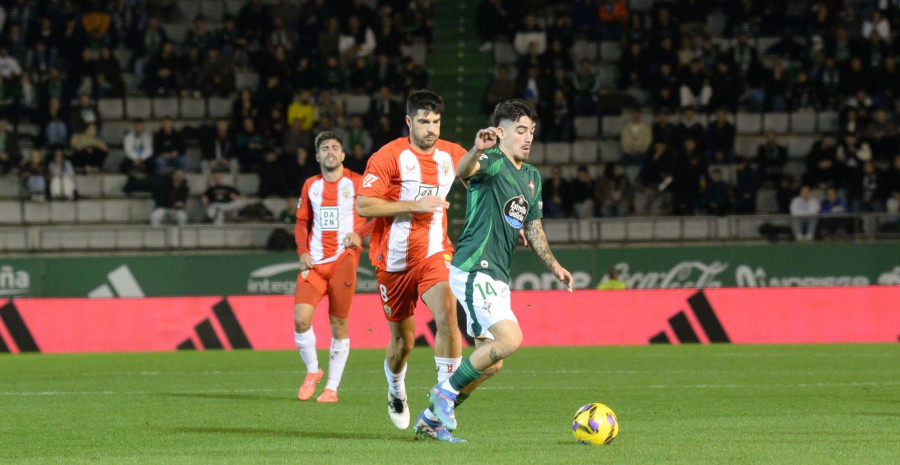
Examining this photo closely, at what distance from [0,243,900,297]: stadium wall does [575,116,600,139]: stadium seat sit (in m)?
4.61

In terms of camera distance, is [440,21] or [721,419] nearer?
[721,419]

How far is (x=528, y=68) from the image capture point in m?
26.1

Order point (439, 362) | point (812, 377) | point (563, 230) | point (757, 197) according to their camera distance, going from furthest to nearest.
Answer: point (757, 197)
point (563, 230)
point (812, 377)
point (439, 362)

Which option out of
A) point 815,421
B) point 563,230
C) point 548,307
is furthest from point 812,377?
point 563,230

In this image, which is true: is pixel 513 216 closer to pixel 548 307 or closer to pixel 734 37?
pixel 548 307

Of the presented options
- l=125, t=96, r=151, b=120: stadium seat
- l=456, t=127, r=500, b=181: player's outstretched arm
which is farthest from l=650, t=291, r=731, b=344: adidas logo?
l=125, t=96, r=151, b=120: stadium seat

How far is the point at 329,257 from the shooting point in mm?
12148

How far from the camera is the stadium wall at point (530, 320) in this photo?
62.5 ft

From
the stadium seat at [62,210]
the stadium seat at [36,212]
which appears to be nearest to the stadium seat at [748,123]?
the stadium seat at [62,210]

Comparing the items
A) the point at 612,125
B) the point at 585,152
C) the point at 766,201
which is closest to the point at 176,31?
the point at 585,152

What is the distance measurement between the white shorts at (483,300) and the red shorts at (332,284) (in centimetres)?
434

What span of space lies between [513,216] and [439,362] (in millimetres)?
1263

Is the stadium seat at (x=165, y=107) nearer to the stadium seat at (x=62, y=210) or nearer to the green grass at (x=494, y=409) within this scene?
the stadium seat at (x=62, y=210)

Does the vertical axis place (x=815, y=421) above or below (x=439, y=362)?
below
